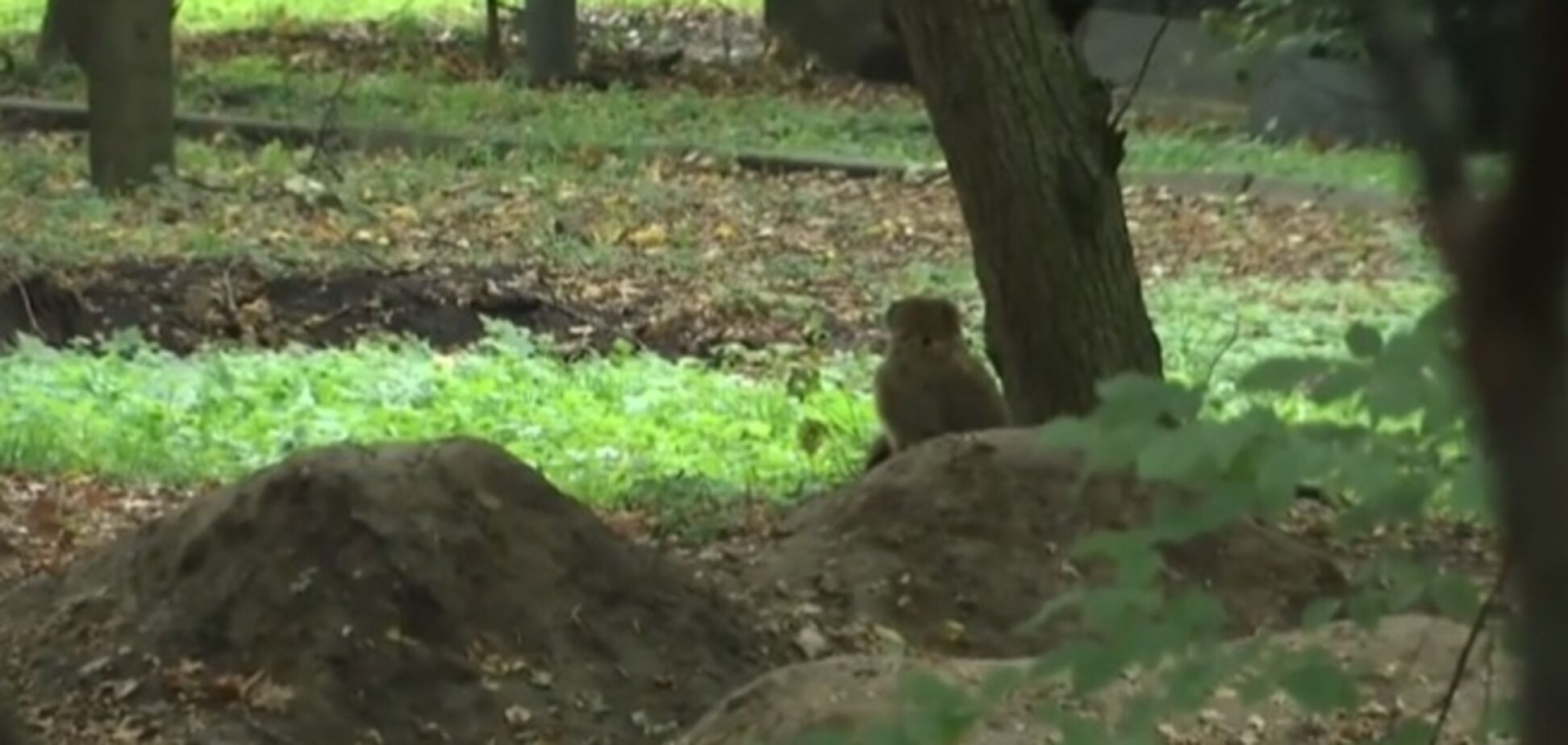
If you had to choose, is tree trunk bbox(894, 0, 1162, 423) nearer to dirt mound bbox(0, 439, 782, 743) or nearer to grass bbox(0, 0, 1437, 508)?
grass bbox(0, 0, 1437, 508)

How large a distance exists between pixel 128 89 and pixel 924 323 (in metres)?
8.29

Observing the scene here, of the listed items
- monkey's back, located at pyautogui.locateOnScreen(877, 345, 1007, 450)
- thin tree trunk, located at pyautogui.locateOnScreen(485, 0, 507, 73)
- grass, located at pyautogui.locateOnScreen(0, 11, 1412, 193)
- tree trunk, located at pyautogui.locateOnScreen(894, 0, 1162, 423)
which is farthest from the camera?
thin tree trunk, located at pyautogui.locateOnScreen(485, 0, 507, 73)

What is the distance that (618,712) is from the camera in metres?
5.52

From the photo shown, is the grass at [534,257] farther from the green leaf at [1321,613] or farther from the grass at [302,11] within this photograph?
the grass at [302,11]

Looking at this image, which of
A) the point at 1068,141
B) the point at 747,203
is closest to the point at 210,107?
the point at 747,203

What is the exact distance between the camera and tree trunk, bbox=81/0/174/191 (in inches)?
606

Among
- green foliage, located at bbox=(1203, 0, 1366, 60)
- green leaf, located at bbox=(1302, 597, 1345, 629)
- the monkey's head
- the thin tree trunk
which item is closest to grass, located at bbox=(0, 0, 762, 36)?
the thin tree trunk

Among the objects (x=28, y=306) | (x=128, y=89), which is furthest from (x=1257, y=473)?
(x=128, y=89)

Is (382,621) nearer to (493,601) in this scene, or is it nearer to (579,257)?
(493,601)

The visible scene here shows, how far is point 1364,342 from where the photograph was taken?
9.04 feet

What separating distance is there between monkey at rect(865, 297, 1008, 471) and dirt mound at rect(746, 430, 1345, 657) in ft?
3.83

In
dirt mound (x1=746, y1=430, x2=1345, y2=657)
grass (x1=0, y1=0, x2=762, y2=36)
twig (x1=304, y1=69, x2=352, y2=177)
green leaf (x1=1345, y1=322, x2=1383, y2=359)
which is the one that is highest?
green leaf (x1=1345, y1=322, x2=1383, y2=359)

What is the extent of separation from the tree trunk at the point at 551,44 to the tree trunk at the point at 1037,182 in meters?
14.6

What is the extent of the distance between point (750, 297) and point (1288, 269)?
2.88 metres
